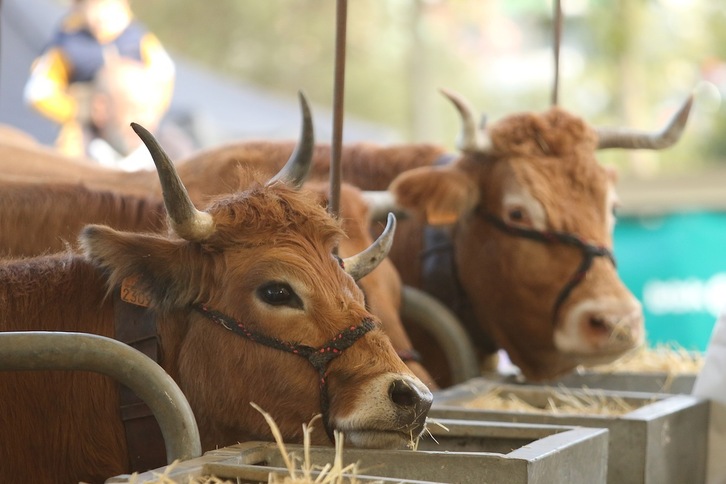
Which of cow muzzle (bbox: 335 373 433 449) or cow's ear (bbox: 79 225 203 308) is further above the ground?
cow's ear (bbox: 79 225 203 308)

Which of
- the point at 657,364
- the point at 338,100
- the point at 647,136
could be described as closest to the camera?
the point at 338,100

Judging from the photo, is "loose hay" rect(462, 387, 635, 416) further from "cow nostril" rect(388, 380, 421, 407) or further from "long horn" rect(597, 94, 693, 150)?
"long horn" rect(597, 94, 693, 150)

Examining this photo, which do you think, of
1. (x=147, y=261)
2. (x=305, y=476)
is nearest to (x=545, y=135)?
(x=147, y=261)

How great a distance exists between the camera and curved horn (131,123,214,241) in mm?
2742

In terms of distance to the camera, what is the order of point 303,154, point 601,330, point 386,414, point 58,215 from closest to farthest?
point 386,414
point 303,154
point 58,215
point 601,330

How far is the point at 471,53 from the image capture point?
24.6 m

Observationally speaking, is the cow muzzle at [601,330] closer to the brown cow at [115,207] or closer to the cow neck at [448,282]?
the cow neck at [448,282]

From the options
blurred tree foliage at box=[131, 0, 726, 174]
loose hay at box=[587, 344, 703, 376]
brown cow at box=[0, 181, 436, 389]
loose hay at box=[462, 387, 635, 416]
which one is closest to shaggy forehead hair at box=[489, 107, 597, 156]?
loose hay at box=[587, 344, 703, 376]

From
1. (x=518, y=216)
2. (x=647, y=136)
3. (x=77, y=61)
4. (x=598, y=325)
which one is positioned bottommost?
(x=598, y=325)

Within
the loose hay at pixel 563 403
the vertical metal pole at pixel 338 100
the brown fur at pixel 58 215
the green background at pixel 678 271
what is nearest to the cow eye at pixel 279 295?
the vertical metal pole at pixel 338 100

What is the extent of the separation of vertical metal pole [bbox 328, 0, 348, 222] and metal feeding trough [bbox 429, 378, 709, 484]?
2.51 ft

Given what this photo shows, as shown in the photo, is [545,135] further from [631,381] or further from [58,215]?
[58,215]

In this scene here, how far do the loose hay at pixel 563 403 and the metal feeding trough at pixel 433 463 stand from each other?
1066 millimetres

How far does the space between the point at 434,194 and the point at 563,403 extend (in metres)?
1.21
